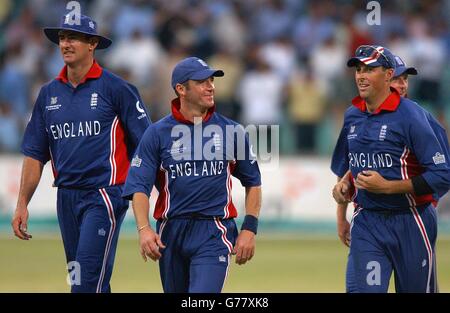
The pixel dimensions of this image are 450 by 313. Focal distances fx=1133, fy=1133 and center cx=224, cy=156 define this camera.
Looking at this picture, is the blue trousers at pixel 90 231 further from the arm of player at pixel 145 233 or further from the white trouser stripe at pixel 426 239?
the white trouser stripe at pixel 426 239

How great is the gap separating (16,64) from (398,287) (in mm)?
13273

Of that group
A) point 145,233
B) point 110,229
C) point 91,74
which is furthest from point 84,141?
point 145,233

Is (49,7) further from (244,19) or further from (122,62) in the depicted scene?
(244,19)

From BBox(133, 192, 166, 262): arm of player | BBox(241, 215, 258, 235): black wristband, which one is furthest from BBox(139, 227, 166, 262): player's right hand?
BBox(241, 215, 258, 235): black wristband

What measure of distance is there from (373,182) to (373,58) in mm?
946

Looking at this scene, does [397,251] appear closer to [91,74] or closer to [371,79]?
[371,79]

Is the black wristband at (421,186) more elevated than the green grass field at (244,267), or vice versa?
the black wristband at (421,186)

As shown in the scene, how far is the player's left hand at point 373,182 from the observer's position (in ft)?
27.5

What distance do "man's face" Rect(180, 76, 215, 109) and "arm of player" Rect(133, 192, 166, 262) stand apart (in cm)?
80

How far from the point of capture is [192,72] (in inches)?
334

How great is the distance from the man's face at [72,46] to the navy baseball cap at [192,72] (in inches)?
47.8

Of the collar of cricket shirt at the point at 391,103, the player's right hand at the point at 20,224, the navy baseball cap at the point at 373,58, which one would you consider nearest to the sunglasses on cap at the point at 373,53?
the navy baseball cap at the point at 373,58
